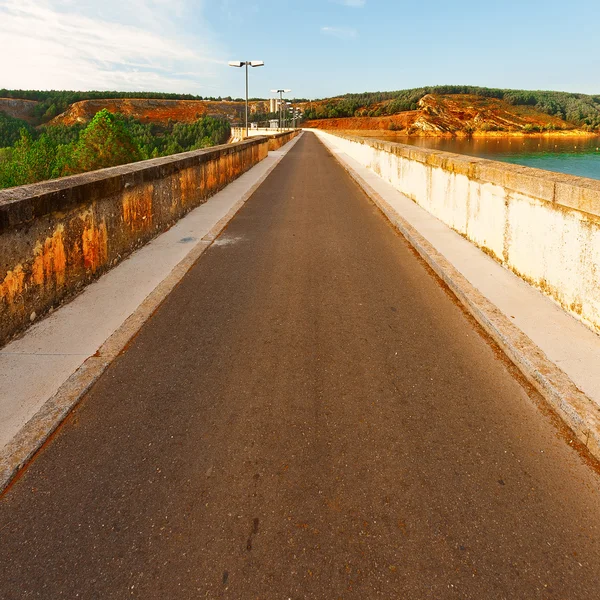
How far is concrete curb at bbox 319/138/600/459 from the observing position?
3.30 m

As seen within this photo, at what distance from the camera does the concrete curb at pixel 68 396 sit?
3.00 metres

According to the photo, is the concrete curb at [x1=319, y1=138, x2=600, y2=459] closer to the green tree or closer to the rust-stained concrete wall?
the rust-stained concrete wall

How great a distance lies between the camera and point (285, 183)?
18.0 m

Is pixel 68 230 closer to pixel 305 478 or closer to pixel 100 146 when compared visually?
pixel 305 478

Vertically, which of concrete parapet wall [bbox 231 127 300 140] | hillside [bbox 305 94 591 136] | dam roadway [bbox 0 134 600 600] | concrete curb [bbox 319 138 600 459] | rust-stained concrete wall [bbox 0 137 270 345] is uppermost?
hillside [bbox 305 94 591 136]

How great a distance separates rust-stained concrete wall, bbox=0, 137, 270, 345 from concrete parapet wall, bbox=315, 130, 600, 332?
5312 millimetres

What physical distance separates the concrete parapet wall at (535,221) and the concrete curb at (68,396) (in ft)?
14.2

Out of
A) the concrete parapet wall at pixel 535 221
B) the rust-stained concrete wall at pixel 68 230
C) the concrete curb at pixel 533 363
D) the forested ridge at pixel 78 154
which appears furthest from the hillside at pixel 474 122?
the concrete curb at pixel 533 363

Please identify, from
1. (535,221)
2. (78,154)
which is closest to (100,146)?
(78,154)

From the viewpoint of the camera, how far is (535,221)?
5.85 m

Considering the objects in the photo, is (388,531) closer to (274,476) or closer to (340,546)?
(340,546)

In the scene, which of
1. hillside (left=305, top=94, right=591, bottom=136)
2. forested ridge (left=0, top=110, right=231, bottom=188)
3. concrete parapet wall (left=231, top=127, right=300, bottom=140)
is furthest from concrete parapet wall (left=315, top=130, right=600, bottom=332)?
hillside (left=305, top=94, right=591, bottom=136)

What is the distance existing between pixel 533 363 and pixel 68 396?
363 centimetres

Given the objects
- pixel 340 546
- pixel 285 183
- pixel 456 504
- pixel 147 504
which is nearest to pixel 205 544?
pixel 147 504
